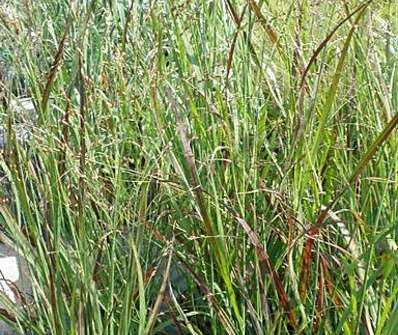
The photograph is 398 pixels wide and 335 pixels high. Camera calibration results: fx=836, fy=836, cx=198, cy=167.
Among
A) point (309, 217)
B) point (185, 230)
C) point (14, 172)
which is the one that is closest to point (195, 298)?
point (185, 230)

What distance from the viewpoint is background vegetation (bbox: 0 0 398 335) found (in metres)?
1.21

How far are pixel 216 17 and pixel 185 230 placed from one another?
48 centimetres

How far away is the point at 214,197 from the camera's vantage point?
48.3 inches

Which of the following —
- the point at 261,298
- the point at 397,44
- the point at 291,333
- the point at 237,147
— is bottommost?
the point at 291,333

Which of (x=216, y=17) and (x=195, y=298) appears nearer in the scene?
(x=195, y=298)

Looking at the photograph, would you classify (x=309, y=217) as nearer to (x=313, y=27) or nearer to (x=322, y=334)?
(x=322, y=334)

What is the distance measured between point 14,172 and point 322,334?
1.81 ft

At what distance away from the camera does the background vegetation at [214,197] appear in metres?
1.21

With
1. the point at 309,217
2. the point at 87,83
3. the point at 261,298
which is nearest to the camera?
the point at 261,298

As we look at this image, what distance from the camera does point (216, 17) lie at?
1.64 meters

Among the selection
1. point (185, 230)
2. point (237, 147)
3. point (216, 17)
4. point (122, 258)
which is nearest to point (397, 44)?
point (216, 17)

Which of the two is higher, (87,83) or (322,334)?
(87,83)

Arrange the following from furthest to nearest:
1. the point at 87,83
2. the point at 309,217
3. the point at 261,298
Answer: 1. the point at 87,83
2. the point at 309,217
3. the point at 261,298

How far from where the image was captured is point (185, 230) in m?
1.39
